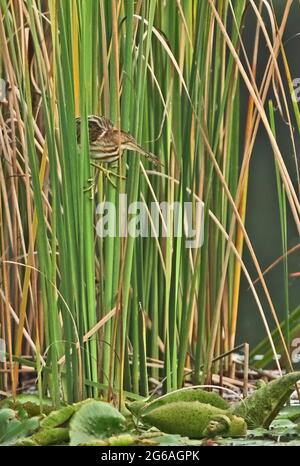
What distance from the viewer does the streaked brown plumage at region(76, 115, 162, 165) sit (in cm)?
273


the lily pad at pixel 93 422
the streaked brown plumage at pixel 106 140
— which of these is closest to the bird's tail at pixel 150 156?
the streaked brown plumage at pixel 106 140

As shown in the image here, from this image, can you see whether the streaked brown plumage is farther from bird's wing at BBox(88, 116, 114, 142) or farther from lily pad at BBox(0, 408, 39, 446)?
lily pad at BBox(0, 408, 39, 446)

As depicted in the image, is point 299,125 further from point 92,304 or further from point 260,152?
point 92,304

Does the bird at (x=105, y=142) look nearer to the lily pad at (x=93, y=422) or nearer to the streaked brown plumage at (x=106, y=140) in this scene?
the streaked brown plumage at (x=106, y=140)

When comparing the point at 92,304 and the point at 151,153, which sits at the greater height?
the point at 151,153

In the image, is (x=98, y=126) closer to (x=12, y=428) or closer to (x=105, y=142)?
(x=105, y=142)

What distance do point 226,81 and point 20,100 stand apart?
42cm

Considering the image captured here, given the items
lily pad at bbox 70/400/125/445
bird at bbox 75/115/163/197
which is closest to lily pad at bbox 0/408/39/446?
lily pad at bbox 70/400/125/445

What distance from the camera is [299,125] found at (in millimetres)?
2828

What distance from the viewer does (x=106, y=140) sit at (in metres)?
2.74

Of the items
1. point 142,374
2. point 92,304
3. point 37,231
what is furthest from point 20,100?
point 142,374

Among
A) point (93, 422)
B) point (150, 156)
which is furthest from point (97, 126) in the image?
point (93, 422)

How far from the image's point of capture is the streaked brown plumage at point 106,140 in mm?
2732

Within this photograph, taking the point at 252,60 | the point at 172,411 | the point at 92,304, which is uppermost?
the point at 252,60
